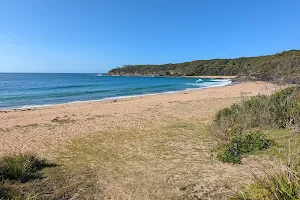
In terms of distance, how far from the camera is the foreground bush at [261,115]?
7.47 m

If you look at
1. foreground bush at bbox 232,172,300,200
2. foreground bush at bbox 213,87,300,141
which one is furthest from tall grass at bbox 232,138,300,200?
foreground bush at bbox 213,87,300,141

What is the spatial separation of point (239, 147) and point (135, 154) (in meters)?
2.93

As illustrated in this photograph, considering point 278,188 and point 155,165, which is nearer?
point 278,188

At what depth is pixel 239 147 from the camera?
6309mm

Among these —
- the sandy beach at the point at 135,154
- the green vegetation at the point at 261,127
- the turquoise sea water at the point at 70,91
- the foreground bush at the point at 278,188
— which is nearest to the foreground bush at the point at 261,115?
the green vegetation at the point at 261,127

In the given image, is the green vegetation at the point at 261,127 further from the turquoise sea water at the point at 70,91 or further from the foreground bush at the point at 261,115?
the turquoise sea water at the point at 70,91

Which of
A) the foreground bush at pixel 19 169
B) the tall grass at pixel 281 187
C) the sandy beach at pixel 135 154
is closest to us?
the tall grass at pixel 281 187

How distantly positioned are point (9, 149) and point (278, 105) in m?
9.33

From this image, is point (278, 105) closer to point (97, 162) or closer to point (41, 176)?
point (97, 162)

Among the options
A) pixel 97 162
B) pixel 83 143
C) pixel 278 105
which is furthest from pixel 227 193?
pixel 83 143

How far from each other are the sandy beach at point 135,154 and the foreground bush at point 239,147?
0.85 feet

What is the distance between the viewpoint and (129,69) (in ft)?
450

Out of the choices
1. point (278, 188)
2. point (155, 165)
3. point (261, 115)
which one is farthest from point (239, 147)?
point (278, 188)

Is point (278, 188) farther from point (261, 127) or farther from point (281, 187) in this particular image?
point (261, 127)
